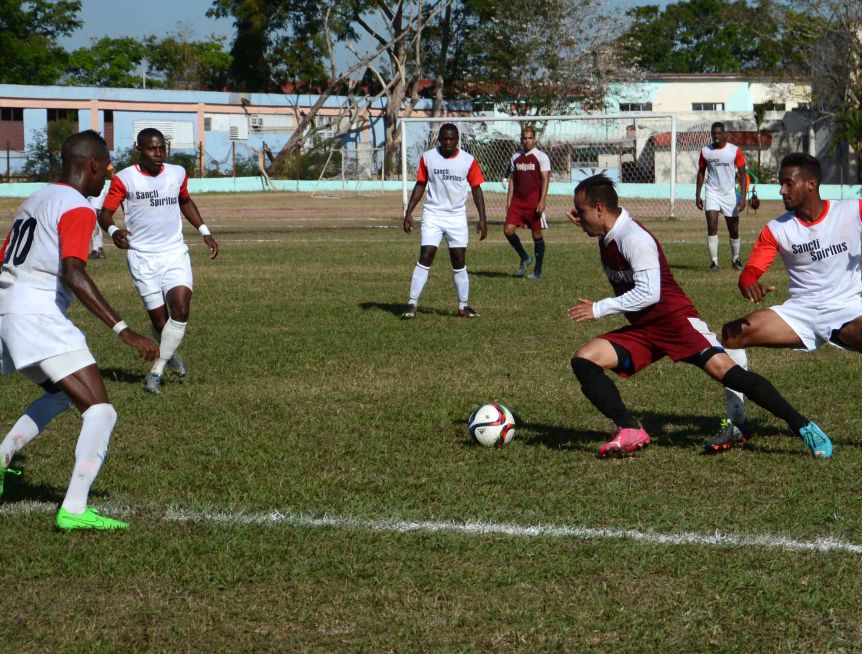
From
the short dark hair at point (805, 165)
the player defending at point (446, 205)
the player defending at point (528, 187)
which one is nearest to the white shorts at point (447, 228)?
the player defending at point (446, 205)

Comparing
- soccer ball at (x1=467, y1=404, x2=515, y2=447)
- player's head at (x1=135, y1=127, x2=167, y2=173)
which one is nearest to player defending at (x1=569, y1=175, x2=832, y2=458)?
soccer ball at (x1=467, y1=404, x2=515, y2=447)

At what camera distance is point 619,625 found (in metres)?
4.41

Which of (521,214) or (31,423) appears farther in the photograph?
(521,214)

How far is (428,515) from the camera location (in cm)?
584

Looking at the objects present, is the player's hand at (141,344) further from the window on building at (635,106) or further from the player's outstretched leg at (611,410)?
the window on building at (635,106)

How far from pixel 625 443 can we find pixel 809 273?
5.12 feet

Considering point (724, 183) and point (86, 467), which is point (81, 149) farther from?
point (724, 183)

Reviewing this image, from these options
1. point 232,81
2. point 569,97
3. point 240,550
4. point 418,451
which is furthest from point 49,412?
point 232,81

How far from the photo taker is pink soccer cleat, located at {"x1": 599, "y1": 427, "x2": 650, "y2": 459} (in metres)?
6.92

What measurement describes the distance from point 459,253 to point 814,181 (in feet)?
22.5

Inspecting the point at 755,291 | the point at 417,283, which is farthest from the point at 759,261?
the point at 417,283

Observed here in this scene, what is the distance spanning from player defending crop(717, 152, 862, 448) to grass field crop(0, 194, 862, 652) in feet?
2.27

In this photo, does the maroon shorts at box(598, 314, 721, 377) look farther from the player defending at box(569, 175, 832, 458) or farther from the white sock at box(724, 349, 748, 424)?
the white sock at box(724, 349, 748, 424)

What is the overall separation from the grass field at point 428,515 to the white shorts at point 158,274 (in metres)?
0.73
